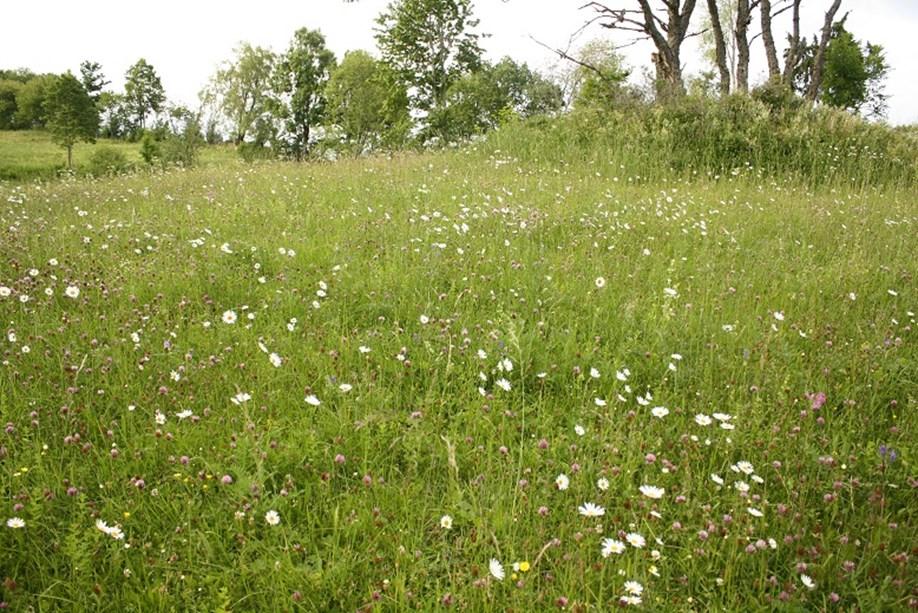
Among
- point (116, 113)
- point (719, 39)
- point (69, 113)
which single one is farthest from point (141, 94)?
point (719, 39)

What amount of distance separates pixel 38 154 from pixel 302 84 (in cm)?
2446

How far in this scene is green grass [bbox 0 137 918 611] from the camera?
6.64 ft

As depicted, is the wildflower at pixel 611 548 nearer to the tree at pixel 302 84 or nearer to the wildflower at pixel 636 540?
the wildflower at pixel 636 540

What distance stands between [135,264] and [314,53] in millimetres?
61135

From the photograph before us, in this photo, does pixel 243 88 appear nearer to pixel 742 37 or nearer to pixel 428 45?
pixel 428 45

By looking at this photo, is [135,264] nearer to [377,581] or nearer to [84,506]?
[84,506]

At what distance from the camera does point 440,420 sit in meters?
2.84

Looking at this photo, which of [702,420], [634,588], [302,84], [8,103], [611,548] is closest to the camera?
[634,588]

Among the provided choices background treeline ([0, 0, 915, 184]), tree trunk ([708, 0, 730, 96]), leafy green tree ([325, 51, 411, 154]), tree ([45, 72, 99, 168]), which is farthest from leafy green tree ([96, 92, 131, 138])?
tree trunk ([708, 0, 730, 96])

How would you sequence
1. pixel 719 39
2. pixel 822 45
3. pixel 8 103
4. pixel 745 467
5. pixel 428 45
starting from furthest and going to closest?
pixel 8 103, pixel 428 45, pixel 822 45, pixel 719 39, pixel 745 467

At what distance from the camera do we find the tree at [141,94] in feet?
243

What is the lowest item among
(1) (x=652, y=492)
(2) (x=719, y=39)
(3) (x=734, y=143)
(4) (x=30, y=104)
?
(1) (x=652, y=492)

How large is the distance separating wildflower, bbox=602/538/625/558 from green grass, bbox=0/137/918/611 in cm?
5

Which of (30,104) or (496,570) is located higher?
(30,104)
